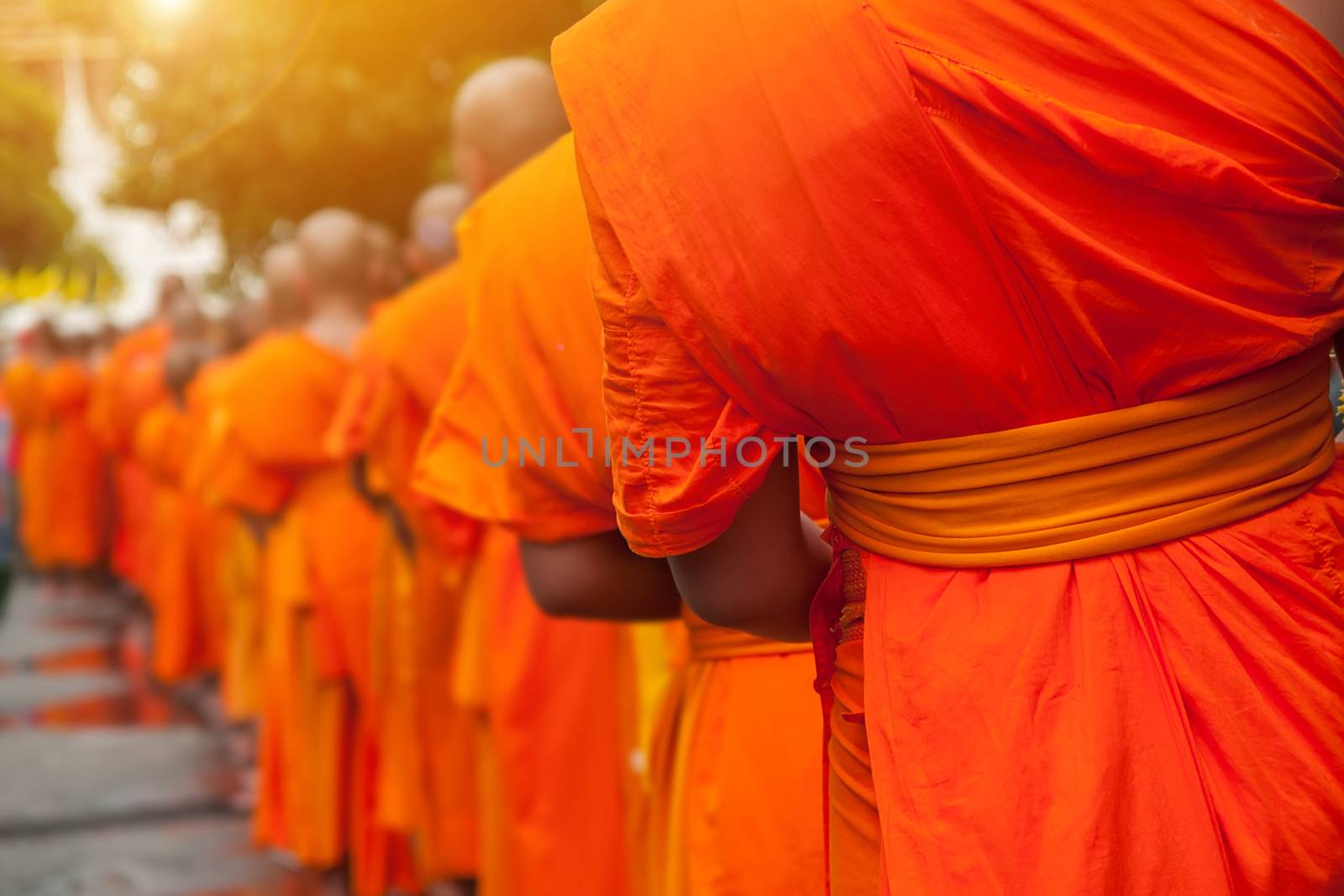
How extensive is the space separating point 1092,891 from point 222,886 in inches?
202

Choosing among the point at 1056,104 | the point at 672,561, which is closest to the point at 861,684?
the point at 672,561

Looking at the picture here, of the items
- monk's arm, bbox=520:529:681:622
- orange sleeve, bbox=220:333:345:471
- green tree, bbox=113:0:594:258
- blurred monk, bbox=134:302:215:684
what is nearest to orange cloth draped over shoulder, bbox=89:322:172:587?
blurred monk, bbox=134:302:215:684

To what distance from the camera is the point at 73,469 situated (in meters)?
15.0

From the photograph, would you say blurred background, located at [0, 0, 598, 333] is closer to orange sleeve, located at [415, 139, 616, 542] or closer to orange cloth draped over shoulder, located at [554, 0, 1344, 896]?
orange sleeve, located at [415, 139, 616, 542]

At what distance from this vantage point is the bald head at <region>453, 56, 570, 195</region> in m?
3.37

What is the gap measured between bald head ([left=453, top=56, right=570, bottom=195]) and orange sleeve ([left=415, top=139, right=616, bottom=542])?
0.93 m

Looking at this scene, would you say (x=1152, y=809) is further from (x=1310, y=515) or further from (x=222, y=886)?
(x=222, y=886)

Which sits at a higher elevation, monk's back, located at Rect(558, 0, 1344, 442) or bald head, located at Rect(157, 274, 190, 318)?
bald head, located at Rect(157, 274, 190, 318)

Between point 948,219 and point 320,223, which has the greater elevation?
point 320,223

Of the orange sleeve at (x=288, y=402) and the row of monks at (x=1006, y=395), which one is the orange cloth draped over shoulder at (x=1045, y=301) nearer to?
the row of monks at (x=1006, y=395)

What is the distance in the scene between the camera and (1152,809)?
4.57ft

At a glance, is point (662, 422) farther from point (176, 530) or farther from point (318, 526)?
point (176, 530)

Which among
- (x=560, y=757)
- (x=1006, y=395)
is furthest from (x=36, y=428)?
(x=1006, y=395)

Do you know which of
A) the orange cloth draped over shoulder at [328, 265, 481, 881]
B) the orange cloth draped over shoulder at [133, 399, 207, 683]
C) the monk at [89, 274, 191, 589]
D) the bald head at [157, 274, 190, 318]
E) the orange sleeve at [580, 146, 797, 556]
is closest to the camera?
the orange sleeve at [580, 146, 797, 556]
